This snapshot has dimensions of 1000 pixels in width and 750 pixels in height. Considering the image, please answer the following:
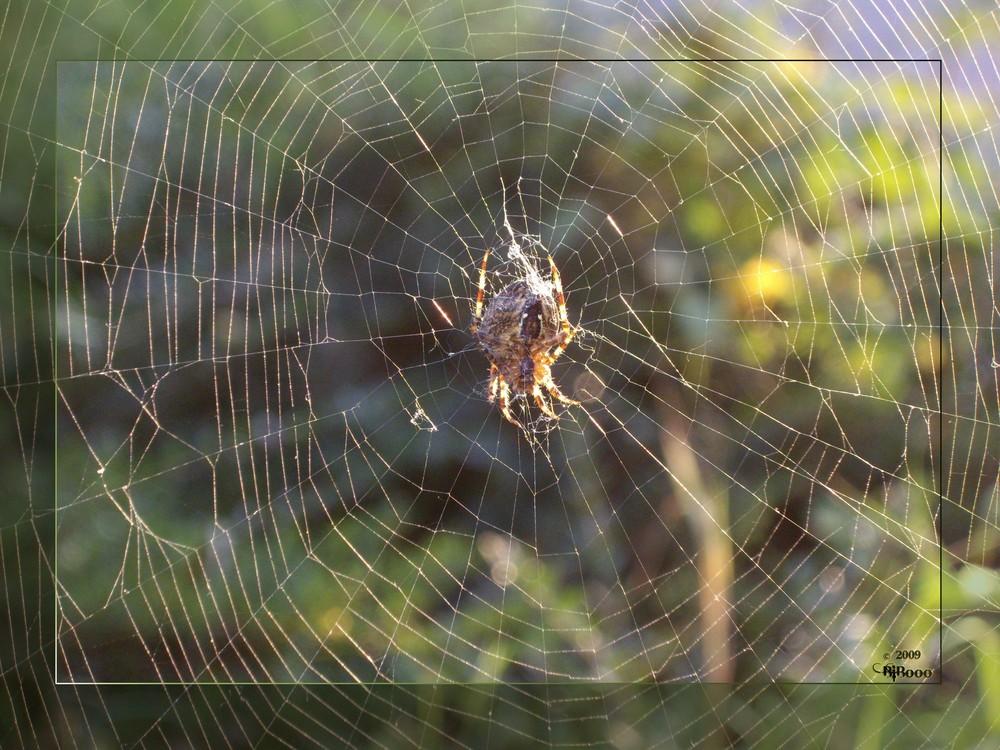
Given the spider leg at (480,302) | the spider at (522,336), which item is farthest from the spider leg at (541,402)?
the spider leg at (480,302)

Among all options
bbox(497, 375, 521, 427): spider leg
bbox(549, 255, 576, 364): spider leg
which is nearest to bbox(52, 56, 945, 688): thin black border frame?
bbox(549, 255, 576, 364): spider leg

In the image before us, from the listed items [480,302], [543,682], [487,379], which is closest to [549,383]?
[487,379]

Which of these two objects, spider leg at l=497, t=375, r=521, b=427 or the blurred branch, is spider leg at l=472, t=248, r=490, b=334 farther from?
the blurred branch

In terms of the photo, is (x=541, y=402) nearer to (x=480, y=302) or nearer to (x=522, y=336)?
(x=522, y=336)

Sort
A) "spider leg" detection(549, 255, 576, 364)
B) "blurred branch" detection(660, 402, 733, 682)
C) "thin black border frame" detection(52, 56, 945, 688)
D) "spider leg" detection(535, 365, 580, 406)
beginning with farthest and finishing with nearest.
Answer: "spider leg" detection(535, 365, 580, 406) < "spider leg" detection(549, 255, 576, 364) < "blurred branch" detection(660, 402, 733, 682) < "thin black border frame" detection(52, 56, 945, 688)

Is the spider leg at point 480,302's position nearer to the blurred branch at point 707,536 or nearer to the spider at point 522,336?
the spider at point 522,336

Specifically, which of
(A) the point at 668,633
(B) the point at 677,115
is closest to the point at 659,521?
(A) the point at 668,633
